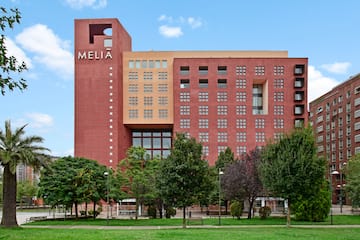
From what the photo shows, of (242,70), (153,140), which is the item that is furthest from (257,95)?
(153,140)

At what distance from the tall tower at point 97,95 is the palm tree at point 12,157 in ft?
179

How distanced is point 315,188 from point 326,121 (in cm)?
9180

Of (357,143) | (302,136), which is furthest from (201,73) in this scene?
(302,136)

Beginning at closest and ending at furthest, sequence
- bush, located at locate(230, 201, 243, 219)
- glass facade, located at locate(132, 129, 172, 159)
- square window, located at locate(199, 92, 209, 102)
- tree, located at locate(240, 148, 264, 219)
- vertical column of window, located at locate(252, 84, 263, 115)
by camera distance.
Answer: tree, located at locate(240, 148, 264, 219) → bush, located at locate(230, 201, 243, 219) → square window, located at locate(199, 92, 209, 102) → vertical column of window, located at locate(252, 84, 263, 115) → glass facade, located at locate(132, 129, 172, 159)

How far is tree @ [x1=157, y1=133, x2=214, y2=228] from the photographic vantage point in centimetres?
3438

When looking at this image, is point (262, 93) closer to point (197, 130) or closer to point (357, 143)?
point (197, 130)

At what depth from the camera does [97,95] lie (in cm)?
9431

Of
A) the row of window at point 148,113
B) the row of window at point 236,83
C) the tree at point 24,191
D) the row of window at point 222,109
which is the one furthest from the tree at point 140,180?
the tree at point 24,191

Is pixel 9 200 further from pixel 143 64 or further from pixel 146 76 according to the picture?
pixel 143 64

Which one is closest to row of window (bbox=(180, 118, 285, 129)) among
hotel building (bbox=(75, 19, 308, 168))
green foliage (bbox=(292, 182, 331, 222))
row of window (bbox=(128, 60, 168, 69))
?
hotel building (bbox=(75, 19, 308, 168))

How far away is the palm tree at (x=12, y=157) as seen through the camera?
36781 millimetres

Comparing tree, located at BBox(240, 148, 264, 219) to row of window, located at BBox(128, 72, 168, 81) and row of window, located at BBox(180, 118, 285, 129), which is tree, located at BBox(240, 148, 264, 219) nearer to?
row of window, located at BBox(180, 118, 285, 129)

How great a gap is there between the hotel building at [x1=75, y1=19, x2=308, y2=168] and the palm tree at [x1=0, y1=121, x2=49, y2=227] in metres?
54.5

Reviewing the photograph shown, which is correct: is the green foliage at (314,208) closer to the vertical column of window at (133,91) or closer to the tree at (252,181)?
the tree at (252,181)
